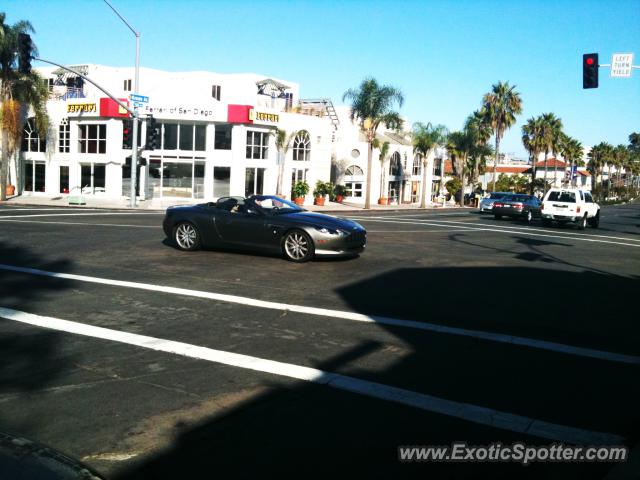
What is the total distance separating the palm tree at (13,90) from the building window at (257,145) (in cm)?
1357

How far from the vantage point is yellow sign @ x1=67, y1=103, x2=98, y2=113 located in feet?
137

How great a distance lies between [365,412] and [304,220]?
826 cm

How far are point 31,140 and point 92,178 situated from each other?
600cm

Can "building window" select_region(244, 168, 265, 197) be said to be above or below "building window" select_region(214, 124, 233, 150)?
below

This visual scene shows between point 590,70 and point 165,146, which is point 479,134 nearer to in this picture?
point 165,146

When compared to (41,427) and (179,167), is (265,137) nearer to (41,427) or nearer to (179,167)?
(179,167)

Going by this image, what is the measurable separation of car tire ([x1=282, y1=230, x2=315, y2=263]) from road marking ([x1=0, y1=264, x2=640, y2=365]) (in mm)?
3557

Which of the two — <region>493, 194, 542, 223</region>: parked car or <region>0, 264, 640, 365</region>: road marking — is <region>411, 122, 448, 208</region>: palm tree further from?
<region>0, 264, 640, 365</region>: road marking

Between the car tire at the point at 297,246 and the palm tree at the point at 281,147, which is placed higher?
the palm tree at the point at 281,147

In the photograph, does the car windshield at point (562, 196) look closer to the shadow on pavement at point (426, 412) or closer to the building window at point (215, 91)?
the shadow on pavement at point (426, 412)

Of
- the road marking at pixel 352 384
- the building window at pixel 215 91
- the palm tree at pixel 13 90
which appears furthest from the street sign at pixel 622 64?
the building window at pixel 215 91

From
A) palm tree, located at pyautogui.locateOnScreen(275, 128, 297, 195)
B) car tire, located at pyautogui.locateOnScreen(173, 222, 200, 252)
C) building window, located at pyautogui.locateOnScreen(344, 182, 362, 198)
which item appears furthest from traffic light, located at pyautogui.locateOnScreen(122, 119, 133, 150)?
building window, located at pyautogui.locateOnScreen(344, 182, 362, 198)

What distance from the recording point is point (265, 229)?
1319cm

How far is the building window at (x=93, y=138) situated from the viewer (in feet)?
140
